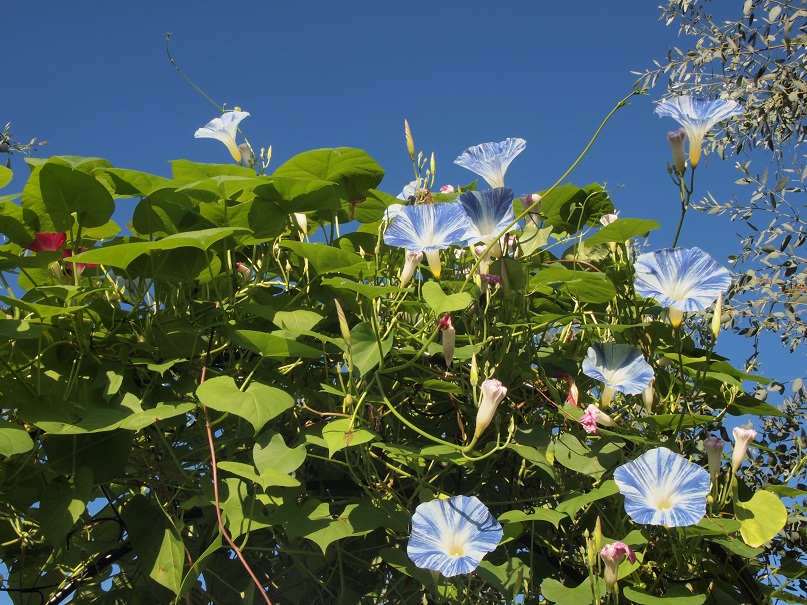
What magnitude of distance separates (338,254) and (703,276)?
1.72 feet

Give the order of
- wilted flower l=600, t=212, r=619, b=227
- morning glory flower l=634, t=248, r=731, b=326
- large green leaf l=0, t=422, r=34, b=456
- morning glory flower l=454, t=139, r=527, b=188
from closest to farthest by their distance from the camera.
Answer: large green leaf l=0, t=422, r=34, b=456, morning glory flower l=634, t=248, r=731, b=326, morning glory flower l=454, t=139, r=527, b=188, wilted flower l=600, t=212, r=619, b=227

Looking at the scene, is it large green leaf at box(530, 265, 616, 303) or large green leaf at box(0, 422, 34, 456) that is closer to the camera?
large green leaf at box(0, 422, 34, 456)

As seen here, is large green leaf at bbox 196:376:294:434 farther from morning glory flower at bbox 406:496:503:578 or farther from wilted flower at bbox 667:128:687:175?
wilted flower at bbox 667:128:687:175

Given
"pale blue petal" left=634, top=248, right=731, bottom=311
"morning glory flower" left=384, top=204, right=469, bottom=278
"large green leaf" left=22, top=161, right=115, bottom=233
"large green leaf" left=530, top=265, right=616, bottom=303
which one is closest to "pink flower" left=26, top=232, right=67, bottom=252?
"large green leaf" left=22, top=161, right=115, bottom=233

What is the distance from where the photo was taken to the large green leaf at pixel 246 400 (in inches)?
40.8

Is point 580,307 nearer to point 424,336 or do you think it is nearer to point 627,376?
point 627,376

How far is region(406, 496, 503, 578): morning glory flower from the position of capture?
42.1 inches

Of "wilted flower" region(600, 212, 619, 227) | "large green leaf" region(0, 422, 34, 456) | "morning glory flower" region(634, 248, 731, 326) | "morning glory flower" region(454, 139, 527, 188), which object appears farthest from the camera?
"wilted flower" region(600, 212, 619, 227)

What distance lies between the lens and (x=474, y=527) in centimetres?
109

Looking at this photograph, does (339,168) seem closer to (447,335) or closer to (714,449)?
(447,335)

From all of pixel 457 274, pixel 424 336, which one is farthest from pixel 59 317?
pixel 457 274

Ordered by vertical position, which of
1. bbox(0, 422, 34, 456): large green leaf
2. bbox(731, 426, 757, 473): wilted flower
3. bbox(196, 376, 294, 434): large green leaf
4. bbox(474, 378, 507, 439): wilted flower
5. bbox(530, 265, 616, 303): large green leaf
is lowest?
bbox(0, 422, 34, 456): large green leaf

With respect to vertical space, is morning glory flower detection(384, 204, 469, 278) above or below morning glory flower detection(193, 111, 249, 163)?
below

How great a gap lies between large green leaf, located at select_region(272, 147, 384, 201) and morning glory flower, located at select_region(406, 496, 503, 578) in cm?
54
